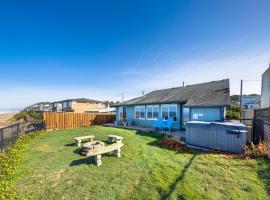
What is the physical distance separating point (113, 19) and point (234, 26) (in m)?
8.56

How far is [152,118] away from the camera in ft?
51.7

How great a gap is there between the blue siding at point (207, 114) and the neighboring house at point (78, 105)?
29.6 m

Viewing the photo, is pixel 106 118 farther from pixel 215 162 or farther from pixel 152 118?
pixel 215 162

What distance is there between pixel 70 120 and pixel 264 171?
55.2 feet

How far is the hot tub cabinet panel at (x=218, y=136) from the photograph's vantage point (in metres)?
6.77

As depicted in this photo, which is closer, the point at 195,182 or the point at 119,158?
the point at 195,182

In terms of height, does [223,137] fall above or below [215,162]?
above

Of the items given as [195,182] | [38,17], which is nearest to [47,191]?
[195,182]

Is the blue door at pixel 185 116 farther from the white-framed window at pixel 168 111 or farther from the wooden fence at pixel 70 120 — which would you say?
Result: the wooden fence at pixel 70 120

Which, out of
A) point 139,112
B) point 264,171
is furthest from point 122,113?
point 264,171

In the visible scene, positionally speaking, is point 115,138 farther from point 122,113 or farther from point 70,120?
point 122,113

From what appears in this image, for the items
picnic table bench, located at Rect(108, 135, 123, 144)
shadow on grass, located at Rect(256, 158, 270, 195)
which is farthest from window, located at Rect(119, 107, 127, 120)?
shadow on grass, located at Rect(256, 158, 270, 195)

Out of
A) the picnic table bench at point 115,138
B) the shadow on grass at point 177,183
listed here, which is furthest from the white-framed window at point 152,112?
the shadow on grass at point 177,183

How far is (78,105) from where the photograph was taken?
3828cm
